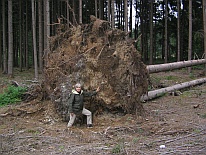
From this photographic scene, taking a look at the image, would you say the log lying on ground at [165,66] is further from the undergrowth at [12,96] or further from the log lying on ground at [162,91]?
the undergrowth at [12,96]

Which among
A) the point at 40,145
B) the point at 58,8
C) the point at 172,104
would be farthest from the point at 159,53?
the point at 40,145

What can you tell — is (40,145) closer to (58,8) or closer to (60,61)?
(60,61)

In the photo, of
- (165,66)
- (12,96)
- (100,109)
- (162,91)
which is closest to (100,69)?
(100,109)

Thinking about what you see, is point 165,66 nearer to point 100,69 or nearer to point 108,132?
point 100,69

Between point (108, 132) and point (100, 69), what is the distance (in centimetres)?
227

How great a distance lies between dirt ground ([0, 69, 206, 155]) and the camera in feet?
17.4

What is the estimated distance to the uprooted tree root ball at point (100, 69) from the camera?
802cm

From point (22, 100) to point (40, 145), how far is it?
5.31m

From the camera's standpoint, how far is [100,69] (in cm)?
818

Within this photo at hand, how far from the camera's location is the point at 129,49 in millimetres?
8328

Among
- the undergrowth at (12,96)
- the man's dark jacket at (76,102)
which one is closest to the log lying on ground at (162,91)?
the man's dark jacket at (76,102)

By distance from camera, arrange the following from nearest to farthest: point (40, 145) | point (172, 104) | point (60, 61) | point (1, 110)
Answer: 1. point (40, 145)
2. point (60, 61)
3. point (1, 110)
4. point (172, 104)

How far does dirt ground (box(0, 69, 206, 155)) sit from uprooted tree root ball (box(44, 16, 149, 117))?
0.45 meters

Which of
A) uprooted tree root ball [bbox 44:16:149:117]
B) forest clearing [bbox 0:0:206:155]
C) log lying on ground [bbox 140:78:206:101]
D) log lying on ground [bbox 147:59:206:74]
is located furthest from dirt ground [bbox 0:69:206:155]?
log lying on ground [bbox 147:59:206:74]
